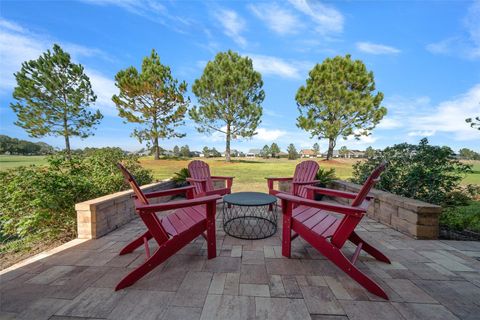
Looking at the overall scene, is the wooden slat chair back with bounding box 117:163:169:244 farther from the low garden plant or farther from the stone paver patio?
the low garden plant

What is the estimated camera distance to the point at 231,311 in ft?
4.45

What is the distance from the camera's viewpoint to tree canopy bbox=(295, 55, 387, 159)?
54.8 feet

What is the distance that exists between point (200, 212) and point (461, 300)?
2344 mm

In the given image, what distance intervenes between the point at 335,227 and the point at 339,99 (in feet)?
58.8

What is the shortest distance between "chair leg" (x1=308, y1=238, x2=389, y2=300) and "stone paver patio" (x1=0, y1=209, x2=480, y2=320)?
0.26 ft

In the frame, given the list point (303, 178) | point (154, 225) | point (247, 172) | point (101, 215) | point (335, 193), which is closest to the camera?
point (154, 225)

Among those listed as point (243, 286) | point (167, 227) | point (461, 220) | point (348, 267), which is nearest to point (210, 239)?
point (167, 227)

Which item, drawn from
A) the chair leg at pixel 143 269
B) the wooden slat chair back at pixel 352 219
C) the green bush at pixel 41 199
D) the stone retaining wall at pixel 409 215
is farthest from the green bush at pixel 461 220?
the green bush at pixel 41 199

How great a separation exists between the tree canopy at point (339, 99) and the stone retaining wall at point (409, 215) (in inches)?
623

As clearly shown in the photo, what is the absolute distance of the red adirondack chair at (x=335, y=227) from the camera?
1.57 meters

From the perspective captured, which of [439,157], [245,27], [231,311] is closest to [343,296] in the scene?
[231,311]

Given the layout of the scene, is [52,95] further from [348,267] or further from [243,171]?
[348,267]

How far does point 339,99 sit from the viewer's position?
1706 cm

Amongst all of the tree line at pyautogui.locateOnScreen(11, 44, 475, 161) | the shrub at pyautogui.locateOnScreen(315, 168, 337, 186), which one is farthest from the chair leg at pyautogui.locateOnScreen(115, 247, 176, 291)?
the tree line at pyautogui.locateOnScreen(11, 44, 475, 161)
